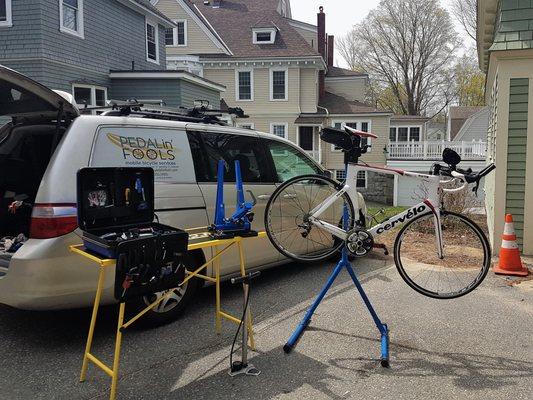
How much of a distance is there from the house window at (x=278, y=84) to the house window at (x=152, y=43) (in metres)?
8.89

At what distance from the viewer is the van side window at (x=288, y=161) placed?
18.1 ft

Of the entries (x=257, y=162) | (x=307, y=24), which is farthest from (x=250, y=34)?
(x=257, y=162)

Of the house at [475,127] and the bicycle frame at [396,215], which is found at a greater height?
the house at [475,127]

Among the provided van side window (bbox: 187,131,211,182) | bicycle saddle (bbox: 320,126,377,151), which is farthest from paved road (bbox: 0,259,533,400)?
bicycle saddle (bbox: 320,126,377,151)

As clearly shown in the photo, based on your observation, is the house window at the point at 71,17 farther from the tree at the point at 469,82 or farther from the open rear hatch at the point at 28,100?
the tree at the point at 469,82

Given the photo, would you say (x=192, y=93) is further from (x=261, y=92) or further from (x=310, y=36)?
(x=310, y=36)

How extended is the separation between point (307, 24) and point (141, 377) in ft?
102

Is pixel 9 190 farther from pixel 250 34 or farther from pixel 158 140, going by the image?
pixel 250 34

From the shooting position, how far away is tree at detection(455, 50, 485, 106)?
47.6 metres

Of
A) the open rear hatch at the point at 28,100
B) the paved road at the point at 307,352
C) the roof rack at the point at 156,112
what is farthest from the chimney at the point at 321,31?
the open rear hatch at the point at 28,100

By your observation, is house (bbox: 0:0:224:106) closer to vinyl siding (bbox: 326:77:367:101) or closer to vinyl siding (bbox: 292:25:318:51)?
vinyl siding (bbox: 326:77:367:101)

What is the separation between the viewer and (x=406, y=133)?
32.1 meters

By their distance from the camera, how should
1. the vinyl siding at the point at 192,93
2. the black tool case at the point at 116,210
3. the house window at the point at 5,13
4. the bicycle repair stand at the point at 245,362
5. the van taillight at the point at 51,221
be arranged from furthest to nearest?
the vinyl siding at the point at 192,93 → the house window at the point at 5,13 → the van taillight at the point at 51,221 → the bicycle repair stand at the point at 245,362 → the black tool case at the point at 116,210

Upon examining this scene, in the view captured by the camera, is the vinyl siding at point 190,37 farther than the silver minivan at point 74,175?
Yes
